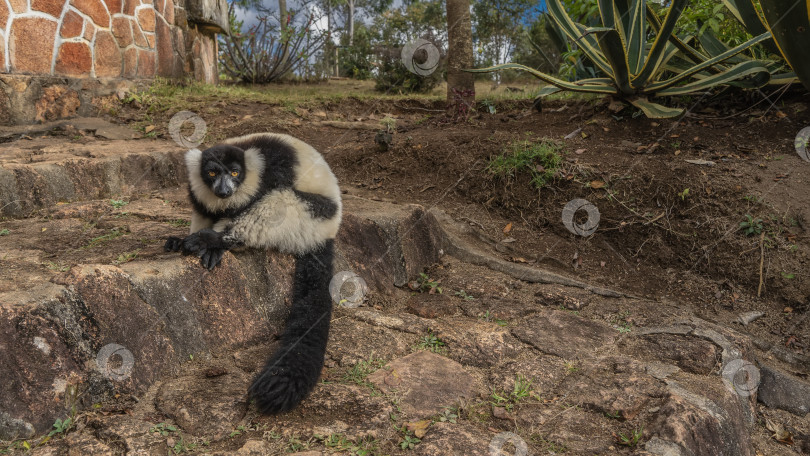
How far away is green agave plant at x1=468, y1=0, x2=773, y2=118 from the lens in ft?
14.7

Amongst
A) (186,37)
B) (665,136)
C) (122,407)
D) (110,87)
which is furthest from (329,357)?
(186,37)

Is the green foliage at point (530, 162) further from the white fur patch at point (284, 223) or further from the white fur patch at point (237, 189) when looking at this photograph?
the white fur patch at point (237, 189)

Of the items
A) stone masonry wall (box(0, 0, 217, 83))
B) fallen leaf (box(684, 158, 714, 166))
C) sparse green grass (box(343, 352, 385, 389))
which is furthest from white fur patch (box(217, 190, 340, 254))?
stone masonry wall (box(0, 0, 217, 83))

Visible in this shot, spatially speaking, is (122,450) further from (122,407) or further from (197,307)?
(197,307)

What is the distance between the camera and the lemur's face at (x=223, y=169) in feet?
9.14

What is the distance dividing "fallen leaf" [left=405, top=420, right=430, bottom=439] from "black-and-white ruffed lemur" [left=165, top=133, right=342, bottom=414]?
0.57m

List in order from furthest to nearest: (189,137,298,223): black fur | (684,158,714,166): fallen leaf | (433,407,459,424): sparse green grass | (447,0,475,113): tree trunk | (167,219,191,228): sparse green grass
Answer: (447,0,475,113): tree trunk → (684,158,714,166): fallen leaf → (167,219,191,228): sparse green grass → (189,137,298,223): black fur → (433,407,459,424): sparse green grass

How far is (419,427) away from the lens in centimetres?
212

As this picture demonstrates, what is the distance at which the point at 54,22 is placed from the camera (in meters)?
5.57

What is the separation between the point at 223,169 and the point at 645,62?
3.79 metres

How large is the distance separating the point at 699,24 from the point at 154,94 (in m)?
6.38

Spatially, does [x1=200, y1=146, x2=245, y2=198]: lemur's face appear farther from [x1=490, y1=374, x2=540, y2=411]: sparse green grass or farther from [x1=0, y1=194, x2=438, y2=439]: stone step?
[x1=490, y1=374, x2=540, y2=411]: sparse green grass

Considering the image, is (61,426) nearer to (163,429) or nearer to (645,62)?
(163,429)

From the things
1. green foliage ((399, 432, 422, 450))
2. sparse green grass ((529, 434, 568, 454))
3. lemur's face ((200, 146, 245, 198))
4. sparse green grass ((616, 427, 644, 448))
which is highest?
lemur's face ((200, 146, 245, 198))
